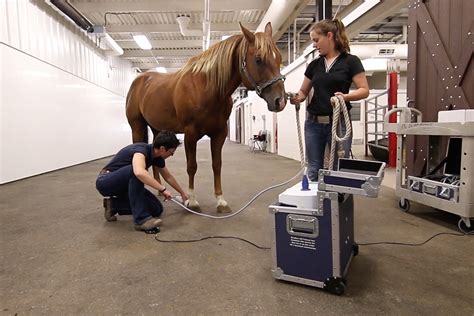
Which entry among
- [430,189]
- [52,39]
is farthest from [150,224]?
[52,39]

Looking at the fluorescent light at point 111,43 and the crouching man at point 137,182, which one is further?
the fluorescent light at point 111,43

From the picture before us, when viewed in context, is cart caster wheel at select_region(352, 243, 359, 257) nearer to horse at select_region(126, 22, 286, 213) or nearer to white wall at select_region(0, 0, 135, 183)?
horse at select_region(126, 22, 286, 213)

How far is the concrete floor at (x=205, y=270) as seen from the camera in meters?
1.15

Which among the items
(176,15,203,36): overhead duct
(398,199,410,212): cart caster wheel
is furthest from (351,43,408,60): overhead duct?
(398,199,410,212): cart caster wheel

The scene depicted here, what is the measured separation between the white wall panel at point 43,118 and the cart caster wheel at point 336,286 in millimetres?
4671

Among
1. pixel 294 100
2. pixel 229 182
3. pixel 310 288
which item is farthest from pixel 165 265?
pixel 229 182

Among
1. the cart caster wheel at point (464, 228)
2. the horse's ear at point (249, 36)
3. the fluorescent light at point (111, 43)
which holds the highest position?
the fluorescent light at point (111, 43)

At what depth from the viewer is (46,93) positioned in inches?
217

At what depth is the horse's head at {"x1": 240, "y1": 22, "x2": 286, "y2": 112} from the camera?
6.22ft

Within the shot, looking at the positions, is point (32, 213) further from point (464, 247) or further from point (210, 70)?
point (464, 247)

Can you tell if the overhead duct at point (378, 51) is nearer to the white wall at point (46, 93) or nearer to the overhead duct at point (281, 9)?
the overhead duct at point (281, 9)

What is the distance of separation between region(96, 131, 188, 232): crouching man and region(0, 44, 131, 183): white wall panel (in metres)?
3.04

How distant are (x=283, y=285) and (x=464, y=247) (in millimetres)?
1151

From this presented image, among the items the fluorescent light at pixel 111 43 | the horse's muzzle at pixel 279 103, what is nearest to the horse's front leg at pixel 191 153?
the horse's muzzle at pixel 279 103
